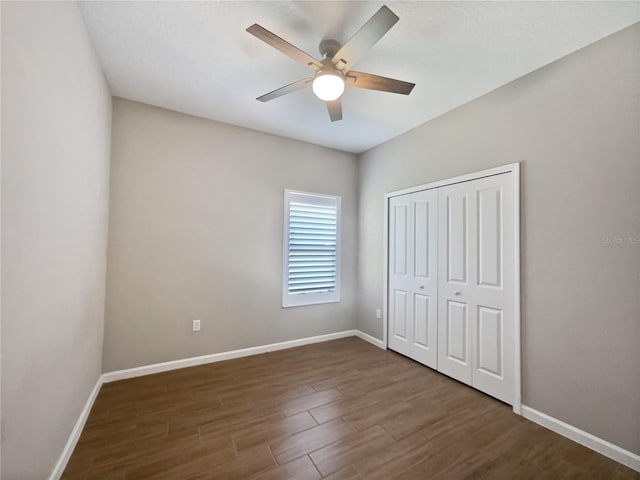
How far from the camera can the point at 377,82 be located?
1.90m

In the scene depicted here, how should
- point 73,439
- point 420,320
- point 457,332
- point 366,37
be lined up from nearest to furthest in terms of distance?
point 366,37
point 73,439
point 457,332
point 420,320

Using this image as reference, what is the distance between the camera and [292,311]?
3586 millimetres

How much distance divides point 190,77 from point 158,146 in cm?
89

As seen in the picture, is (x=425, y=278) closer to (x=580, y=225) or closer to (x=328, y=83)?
(x=580, y=225)

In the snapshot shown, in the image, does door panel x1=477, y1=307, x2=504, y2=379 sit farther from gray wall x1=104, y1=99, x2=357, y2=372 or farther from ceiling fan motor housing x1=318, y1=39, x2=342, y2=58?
ceiling fan motor housing x1=318, y1=39, x2=342, y2=58

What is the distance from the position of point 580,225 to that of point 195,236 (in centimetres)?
348

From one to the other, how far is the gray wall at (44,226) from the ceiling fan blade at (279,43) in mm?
950

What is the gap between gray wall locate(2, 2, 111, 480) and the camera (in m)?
1.02

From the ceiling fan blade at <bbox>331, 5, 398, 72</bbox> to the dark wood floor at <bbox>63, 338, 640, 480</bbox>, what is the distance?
8.35 feet

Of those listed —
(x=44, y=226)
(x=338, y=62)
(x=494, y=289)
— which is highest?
(x=338, y=62)

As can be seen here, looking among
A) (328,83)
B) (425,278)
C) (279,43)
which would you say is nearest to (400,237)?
(425,278)

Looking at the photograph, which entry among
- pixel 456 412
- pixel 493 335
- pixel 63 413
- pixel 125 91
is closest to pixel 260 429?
pixel 63 413

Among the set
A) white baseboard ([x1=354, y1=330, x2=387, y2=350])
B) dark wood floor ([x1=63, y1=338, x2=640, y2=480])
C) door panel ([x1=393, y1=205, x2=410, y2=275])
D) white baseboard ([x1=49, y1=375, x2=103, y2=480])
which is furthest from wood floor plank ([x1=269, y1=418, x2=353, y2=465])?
door panel ([x1=393, y1=205, x2=410, y2=275])

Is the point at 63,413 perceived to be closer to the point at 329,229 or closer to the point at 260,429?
the point at 260,429
